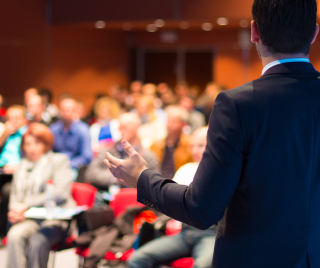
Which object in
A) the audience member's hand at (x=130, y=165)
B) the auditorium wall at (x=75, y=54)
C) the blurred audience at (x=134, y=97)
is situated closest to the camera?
the audience member's hand at (x=130, y=165)

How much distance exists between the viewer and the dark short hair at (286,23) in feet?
3.38

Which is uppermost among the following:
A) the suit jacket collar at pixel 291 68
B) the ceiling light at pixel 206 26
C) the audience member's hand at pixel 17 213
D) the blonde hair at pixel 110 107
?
the ceiling light at pixel 206 26

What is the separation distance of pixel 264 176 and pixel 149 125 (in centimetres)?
526

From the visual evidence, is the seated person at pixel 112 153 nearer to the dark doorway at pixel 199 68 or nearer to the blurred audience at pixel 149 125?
the blurred audience at pixel 149 125

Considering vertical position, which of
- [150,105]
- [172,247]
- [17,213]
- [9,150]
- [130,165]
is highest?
[130,165]

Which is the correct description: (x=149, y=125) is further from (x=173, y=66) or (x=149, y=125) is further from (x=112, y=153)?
(x=173, y=66)

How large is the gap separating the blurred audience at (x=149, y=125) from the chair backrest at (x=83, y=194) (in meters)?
1.85

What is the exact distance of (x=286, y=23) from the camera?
103cm

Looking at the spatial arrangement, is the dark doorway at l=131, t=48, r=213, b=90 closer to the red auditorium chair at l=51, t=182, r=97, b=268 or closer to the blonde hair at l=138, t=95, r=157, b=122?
the blonde hair at l=138, t=95, r=157, b=122

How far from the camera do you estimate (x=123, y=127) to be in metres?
4.64

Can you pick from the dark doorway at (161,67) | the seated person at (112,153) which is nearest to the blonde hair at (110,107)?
the seated person at (112,153)

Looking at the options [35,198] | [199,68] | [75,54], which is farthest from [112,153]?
[199,68]

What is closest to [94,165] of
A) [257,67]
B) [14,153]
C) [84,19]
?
[14,153]

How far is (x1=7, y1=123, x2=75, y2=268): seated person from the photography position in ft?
11.1
